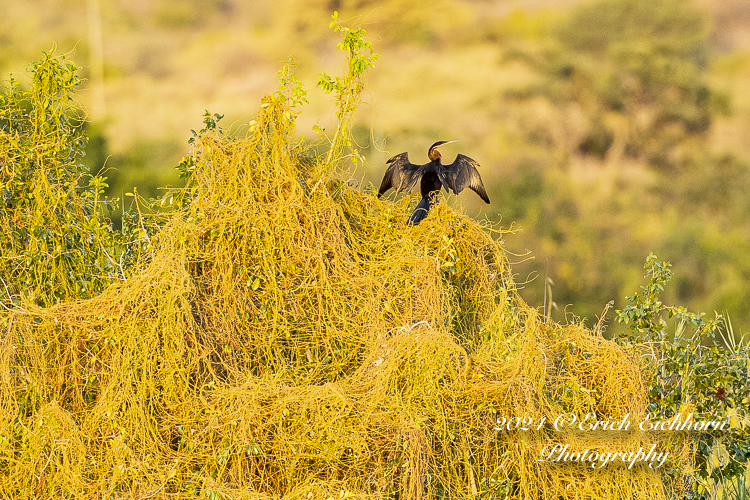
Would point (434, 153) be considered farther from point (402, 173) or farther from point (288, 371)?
point (288, 371)

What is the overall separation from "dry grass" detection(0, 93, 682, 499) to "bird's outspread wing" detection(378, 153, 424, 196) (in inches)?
22.7

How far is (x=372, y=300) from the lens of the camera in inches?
130

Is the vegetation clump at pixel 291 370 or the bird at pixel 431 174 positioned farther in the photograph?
the bird at pixel 431 174

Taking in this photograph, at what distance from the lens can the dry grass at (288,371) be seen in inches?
115

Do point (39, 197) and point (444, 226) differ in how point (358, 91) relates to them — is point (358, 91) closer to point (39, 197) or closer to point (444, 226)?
point (444, 226)

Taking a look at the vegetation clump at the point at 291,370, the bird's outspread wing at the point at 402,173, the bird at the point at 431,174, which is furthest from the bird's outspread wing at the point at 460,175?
the vegetation clump at the point at 291,370

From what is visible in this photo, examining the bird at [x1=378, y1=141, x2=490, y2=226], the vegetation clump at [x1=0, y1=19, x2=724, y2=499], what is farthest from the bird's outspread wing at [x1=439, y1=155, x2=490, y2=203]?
the vegetation clump at [x1=0, y1=19, x2=724, y2=499]

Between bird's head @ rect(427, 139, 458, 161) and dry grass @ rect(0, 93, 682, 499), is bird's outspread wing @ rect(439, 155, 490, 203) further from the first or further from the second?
dry grass @ rect(0, 93, 682, 499)

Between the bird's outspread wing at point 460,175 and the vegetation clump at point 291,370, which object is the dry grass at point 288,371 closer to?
the vegetation clump at point 291,370

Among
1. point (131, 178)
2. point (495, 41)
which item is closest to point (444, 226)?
point (131, 178)

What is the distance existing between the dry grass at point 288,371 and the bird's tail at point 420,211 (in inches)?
9.5

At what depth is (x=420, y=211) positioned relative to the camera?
3.89m

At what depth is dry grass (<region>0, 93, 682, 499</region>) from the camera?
115 inches

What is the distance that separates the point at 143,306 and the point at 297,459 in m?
0.99
